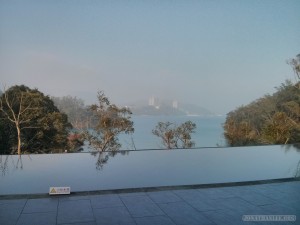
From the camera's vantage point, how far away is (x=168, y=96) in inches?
541

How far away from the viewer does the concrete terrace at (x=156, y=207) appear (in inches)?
84.7

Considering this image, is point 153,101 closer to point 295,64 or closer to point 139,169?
point 295,64

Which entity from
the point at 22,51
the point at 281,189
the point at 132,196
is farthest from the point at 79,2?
the point at 281,189

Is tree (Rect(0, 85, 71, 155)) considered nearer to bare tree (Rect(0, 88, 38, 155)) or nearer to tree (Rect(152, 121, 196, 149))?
bare tree (Rect(0, 88, 38, 155))

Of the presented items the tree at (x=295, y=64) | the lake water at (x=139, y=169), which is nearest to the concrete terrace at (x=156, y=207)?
the lake water at (x=139, y=169)

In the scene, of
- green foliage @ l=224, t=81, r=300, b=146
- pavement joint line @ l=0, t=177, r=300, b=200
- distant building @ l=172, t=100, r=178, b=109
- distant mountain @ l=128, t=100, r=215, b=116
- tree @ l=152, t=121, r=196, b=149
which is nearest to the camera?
pavement joint line @ l=0, t=177, r=300, b=200

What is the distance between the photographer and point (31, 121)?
748 cm

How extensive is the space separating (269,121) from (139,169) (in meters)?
7.88

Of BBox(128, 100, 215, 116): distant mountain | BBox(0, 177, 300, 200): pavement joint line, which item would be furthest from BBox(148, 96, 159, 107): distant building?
BBox(0, 177, 300, 200): pavement joint line

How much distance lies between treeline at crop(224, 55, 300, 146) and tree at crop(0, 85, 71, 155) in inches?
209

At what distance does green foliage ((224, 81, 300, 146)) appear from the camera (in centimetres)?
755

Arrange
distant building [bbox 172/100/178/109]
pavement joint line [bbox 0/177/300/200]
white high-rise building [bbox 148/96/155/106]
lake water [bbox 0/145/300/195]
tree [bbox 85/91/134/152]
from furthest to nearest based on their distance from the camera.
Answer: distant building [bbox 172/100/178/109] → white high-rise building [bbox 148/96/155/106] → tree [bbox 85/91/134/152] → lake water [bbox 0/145/300/195] → pavement joint line [bbox 0/177/300/200]

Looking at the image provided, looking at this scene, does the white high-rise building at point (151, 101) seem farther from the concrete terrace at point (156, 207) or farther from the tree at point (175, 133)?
the concrete terrace at point (156, 207)

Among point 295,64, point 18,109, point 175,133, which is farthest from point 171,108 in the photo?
point 18,109
